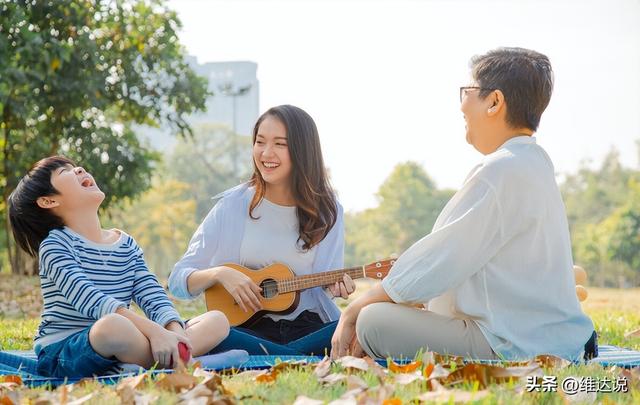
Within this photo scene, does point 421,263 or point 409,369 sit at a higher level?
point 421,263

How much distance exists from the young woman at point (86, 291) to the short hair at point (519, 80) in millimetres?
1599

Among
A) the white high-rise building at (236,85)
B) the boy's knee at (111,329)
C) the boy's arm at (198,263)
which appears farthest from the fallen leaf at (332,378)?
the white high-rise building at (236,85)

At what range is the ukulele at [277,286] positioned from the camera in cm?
434

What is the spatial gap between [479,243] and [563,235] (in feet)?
1.28

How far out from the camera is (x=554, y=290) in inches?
132

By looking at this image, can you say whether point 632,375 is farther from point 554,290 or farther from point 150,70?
point 150,70

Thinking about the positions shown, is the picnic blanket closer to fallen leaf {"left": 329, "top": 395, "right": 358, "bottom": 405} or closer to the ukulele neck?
the ukulele neck

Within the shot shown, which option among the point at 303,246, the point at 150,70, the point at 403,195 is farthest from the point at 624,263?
the point at 303,246

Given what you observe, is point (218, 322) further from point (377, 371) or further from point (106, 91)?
point (106, 91)

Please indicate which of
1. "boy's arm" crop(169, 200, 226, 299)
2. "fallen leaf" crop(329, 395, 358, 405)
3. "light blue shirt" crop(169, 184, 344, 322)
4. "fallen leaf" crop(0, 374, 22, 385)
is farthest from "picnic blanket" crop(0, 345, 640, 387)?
"fallen leaf" crop(329, 395, 358, 405)

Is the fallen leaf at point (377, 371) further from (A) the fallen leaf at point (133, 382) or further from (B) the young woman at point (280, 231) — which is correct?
(B) the young woman at point (280, 231)

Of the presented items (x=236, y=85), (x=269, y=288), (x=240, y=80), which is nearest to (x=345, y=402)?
(x=269, y=288)

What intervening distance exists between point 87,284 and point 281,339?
1.19 m

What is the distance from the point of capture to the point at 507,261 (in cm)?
332
